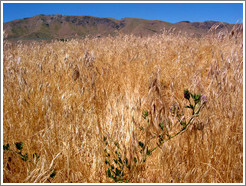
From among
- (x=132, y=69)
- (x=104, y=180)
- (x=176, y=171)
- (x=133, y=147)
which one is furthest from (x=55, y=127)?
(x=132, y=69)

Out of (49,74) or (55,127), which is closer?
(55,127)

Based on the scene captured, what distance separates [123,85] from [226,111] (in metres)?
1.32

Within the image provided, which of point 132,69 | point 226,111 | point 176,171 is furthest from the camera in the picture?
point 132,69

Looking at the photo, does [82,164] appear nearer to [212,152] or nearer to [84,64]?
[212,152]

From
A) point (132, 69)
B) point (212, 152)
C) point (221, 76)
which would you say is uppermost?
point (132, 69)

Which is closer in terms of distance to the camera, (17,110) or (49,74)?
(17,110)

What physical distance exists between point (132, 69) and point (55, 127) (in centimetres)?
159

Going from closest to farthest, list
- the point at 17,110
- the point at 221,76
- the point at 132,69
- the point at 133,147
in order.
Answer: the point at 133,147 → the point at 221,76 → the point at 17,110 → the point at 132,69

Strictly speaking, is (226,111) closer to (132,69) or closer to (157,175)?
(157,175)

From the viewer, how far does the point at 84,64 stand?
1984mm

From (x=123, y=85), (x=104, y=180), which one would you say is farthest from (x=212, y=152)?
(x=123, y=85)

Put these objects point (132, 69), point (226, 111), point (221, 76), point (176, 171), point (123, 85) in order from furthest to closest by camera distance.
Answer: point (132, 69), point (123, 85), point (221, 76), point (226, 111), point (176, 171)

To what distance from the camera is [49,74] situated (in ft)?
6.99

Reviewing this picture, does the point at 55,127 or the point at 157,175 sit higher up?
the point at 55,127
